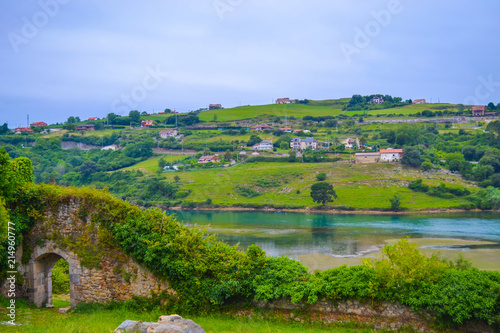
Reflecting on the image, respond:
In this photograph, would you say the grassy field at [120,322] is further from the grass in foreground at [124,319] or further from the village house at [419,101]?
the village house at [419,101]

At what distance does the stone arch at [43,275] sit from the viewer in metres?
12.9

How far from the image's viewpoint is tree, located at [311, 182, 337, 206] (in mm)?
71875

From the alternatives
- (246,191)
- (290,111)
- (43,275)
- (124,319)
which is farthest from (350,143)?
(124,319)

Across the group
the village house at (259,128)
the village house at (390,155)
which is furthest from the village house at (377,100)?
the village house at (390,155)

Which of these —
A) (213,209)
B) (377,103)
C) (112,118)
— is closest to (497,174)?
(213,209)

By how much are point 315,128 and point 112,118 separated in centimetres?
7657

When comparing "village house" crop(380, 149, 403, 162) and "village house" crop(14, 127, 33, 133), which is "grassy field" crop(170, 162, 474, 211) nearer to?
"village house" crop(380, 149, 403, 162)

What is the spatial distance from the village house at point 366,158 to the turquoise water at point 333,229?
1160 inches

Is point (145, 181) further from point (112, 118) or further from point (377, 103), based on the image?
point (377, 103)

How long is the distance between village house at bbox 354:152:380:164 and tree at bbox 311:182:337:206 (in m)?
21.9

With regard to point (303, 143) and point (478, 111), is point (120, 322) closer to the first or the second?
point (303, 143)

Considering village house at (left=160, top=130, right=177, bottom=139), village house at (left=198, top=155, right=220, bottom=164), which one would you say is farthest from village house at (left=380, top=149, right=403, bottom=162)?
village house at (left=160, top=130, right=177, bottom=139)

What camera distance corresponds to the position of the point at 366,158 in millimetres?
93500

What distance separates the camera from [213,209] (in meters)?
74.5
